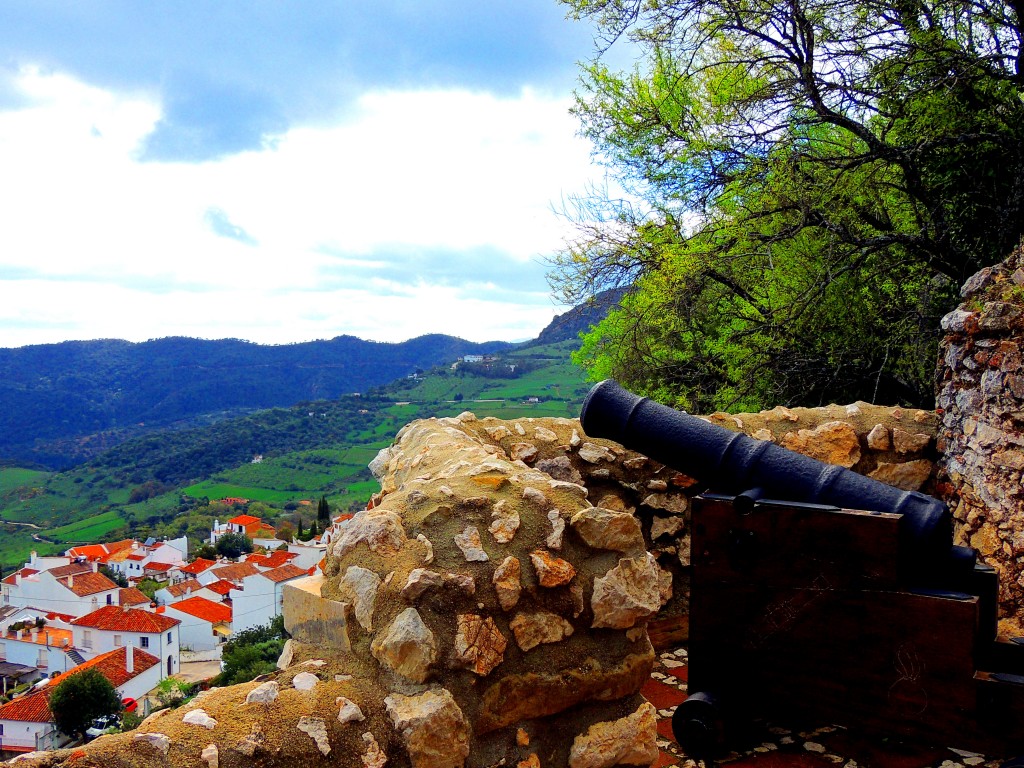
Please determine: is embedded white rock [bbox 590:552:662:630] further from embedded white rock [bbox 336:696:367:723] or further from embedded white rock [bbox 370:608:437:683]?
embedded white rock [bbox 336:696:367:723]

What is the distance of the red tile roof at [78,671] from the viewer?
27.9 m

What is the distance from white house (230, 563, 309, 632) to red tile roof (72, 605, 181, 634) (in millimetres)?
3460

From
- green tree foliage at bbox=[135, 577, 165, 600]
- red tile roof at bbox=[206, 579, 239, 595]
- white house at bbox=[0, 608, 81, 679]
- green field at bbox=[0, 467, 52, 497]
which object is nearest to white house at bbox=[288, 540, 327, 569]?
red tile roof at bbox=[206, 579, 239, 595]

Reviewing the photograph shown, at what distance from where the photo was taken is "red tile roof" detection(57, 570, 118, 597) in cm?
4466

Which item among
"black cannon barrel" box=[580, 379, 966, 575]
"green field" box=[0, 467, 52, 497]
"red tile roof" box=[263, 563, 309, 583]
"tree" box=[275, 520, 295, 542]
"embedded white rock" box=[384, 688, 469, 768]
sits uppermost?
"black cannon barrel" box=[580, 379, 966, 575]

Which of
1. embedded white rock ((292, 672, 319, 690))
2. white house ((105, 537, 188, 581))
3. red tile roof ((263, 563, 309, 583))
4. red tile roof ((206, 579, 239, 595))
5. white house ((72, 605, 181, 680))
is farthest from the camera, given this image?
white house ((105, 537, 188, 581))

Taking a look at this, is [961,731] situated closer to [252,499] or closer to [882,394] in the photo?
[882,394]

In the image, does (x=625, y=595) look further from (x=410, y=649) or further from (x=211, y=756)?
(x=211, y=756)

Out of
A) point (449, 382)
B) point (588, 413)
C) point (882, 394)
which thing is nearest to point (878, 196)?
point (882, 394)

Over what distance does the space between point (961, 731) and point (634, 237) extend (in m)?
8.72

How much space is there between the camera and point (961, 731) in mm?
2600

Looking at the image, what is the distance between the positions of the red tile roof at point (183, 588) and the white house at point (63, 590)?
10.9 feet

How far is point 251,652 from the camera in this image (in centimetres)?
3253

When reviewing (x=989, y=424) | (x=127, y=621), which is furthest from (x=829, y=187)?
(x=127, y=621)
